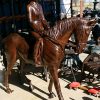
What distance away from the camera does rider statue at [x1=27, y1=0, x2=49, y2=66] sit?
256 inches

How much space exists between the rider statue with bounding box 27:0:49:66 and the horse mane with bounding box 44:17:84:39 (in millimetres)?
236

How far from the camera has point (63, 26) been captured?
6.28 metres

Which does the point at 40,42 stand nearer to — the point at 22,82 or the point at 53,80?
the point at 53,80

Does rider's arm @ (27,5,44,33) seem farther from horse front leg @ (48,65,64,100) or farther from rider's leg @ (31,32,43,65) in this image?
horse front leg @ (48,65,64,100)

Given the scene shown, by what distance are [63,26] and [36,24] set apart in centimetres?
73

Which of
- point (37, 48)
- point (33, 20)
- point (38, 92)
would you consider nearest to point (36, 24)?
point (33, 20)

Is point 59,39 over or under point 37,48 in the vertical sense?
over

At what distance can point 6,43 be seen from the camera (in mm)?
7465

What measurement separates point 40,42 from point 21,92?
1757 millimetres

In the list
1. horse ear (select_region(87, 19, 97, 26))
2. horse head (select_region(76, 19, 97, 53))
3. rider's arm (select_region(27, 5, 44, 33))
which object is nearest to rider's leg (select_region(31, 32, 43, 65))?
rider's arm (select_region(27, 5, 44, 33))

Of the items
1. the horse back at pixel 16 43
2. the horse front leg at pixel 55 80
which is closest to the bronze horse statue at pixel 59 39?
the horse front leg at pixel 55 80

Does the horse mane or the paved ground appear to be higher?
the horse mane

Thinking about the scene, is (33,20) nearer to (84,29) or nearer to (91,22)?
(84,29)

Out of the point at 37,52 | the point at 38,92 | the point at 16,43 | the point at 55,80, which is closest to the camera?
the point at 55,80
